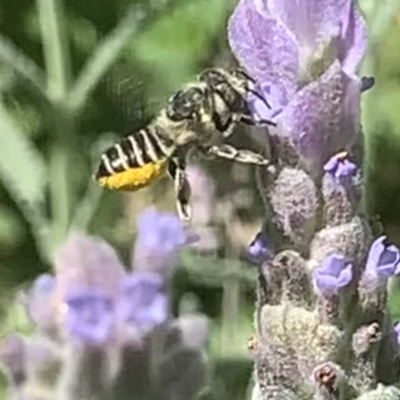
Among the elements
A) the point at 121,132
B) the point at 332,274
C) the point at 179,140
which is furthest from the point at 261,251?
the point at 121,132

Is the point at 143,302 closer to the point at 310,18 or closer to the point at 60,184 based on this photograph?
the point at 310,18

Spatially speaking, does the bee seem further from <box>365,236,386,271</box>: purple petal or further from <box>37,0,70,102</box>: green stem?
<box>37,0,70,102</box>: green stem

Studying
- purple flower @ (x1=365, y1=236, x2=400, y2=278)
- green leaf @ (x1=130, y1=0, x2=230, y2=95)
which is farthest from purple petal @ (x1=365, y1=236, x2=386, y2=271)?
green leaf @ (x1=130, y1=0, x2=230, y2=95)

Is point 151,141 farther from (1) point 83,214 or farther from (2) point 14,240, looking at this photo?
(2) point 14,240

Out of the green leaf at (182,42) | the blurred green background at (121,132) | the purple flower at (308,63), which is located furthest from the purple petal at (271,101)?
the green leaf at (182,42)

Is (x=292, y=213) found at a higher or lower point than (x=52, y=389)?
higher

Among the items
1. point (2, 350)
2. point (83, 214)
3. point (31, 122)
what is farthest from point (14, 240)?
point (2, 350)
